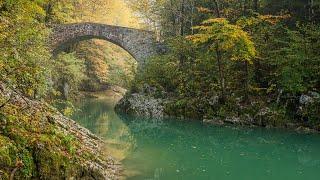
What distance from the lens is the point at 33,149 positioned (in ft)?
27.7

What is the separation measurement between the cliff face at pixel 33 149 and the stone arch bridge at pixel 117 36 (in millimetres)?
24002

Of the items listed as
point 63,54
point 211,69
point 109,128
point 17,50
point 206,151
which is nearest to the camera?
point 17,50

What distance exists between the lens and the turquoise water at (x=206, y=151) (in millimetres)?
13273

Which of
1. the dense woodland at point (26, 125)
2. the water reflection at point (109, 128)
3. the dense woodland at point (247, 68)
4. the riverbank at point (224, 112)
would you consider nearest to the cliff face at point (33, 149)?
the dense woodland at point (26, 125)

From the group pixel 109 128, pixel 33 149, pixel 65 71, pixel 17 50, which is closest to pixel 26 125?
pixel 33 149

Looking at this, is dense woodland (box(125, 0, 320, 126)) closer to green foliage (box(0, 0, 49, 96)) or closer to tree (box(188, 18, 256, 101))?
tree (box(188, 18, 256, 101))

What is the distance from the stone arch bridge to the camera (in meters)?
34.8

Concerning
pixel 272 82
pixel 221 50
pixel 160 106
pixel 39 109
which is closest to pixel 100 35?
pixel 160 106

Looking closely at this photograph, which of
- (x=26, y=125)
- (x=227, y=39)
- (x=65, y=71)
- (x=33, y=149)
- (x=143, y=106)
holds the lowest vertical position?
(x=143, y=106)

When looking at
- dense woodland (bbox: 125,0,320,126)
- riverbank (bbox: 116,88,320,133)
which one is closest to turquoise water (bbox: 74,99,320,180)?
riverbank (bbox: 116,88,320,133)

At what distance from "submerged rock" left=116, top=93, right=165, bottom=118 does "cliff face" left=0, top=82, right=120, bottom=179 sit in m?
16.0

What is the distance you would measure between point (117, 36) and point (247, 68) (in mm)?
13958

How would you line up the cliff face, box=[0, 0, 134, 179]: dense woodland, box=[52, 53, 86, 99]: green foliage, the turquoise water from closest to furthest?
1. the cliff face
2. box=[0, 0, 134, 179]: dense woodland
3. the turquoise water
4. box=[52, 53, 86, 99]: green foliage

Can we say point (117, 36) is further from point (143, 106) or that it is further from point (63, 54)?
point (143, 106)
